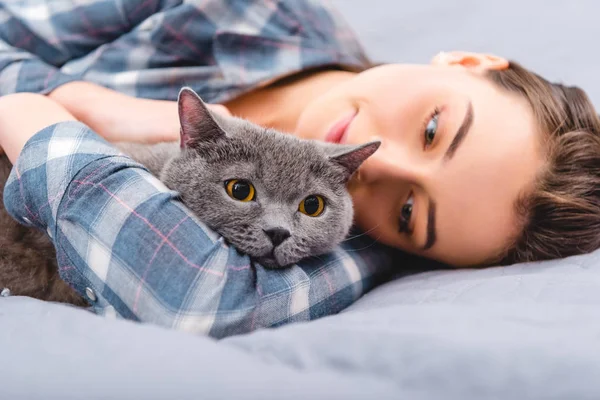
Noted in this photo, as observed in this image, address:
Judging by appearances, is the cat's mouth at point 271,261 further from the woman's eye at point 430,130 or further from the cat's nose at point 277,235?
the woman's eye at point 430,130

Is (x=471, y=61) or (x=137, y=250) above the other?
(x=471, y=61)

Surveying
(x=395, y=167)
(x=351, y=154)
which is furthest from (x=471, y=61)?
(x=351, y=154)

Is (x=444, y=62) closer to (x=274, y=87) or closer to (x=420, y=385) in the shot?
(x=274, y=87)

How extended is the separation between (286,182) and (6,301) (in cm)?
51

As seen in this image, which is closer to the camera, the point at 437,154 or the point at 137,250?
the point at 137,250

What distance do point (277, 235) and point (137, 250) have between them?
0.21 metres

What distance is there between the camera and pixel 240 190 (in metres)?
0.79

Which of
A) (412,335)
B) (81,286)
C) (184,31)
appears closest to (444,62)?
(184,31)

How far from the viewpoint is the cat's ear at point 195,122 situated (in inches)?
29.5

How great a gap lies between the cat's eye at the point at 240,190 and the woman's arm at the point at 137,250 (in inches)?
3.0

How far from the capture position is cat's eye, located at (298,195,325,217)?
2.75 ft

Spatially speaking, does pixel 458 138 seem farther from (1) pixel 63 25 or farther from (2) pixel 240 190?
(1) pixel 63 25

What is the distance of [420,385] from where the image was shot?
501 mm

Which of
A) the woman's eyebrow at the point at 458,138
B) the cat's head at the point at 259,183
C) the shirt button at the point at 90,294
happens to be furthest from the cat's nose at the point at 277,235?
the woman's eyebrow at the point at 458,138
